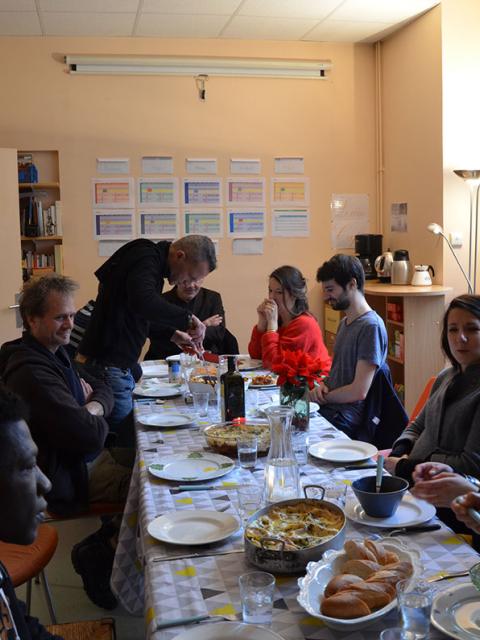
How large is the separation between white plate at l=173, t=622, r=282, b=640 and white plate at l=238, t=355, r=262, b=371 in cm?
241

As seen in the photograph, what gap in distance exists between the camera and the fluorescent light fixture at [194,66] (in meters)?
5.37

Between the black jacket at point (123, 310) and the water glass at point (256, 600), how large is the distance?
2059mm

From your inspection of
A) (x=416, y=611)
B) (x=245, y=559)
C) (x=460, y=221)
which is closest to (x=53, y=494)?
(x=245, y=559)

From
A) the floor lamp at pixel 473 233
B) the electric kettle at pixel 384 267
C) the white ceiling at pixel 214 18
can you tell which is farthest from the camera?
the electric kettle at pixel 384 267

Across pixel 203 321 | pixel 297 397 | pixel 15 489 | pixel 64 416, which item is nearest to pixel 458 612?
pixel 15 489

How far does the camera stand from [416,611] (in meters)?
1.07

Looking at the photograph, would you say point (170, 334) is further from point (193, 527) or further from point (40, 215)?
point (193, 527)

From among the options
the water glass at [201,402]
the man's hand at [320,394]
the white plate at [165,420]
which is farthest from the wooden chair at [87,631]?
the man's hand at [320,394]

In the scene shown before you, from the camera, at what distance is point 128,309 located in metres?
3.25

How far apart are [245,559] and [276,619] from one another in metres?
0.22

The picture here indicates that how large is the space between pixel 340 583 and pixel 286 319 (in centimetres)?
246

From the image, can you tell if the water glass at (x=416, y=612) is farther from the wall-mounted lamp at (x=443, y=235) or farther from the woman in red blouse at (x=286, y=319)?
the wall-mounted lamp at (x=443, y=235)

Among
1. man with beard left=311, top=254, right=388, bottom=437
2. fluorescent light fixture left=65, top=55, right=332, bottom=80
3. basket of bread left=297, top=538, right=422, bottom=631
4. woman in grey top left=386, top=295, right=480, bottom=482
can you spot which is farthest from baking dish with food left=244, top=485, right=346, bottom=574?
A: fluorescent light fixture left=65, top=55, right=332, bottom=80

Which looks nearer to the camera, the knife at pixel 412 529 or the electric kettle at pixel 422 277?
the knife at pixel 412 529
